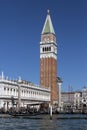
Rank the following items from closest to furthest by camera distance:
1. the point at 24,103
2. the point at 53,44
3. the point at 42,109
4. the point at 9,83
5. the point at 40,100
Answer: the point at 42,109
the point at 9,83
the point at 24,103
the point at 40,100
the point at 53,44

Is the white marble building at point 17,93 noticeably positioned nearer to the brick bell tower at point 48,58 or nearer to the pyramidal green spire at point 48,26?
the brick bell tower at point 48,58

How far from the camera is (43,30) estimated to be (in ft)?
488

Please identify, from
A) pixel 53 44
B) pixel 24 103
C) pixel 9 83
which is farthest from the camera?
pixel 53 44

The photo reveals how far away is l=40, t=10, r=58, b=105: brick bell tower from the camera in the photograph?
468ft

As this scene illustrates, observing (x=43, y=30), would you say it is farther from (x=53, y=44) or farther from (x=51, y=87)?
(x=51, y=87)

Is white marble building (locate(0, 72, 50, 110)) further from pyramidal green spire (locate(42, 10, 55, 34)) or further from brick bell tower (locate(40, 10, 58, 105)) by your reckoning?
pyramidal green spire (locate(42, 10, 55, 34))

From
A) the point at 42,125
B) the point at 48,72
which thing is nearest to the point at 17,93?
the point at 48,72

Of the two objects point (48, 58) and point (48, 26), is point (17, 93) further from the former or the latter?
point (48, 26)

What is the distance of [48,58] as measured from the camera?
143m

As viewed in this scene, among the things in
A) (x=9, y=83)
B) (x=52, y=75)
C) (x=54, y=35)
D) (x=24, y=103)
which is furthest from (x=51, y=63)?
(x=9, y=83)

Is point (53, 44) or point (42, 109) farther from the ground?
point (53, 44)

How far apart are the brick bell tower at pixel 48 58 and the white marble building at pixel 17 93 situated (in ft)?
19.3

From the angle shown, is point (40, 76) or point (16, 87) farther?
point (40, 76)

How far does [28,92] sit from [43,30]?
3346cm
